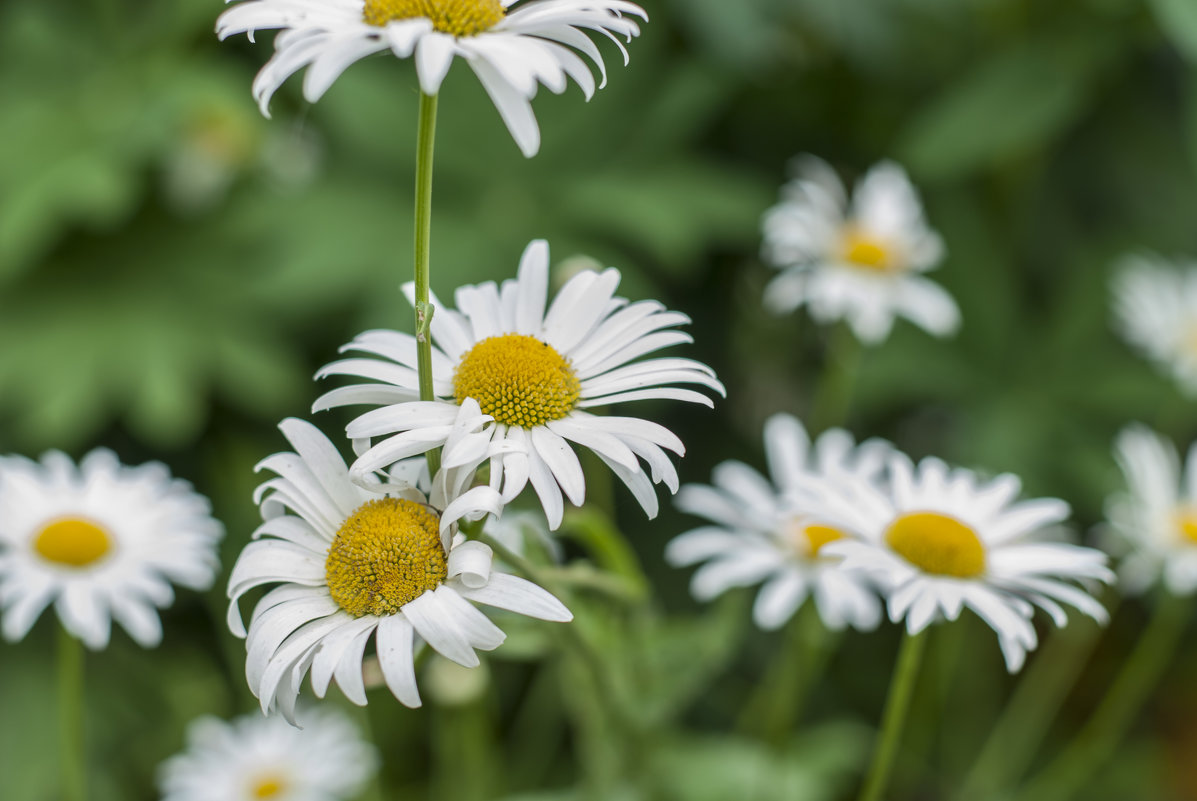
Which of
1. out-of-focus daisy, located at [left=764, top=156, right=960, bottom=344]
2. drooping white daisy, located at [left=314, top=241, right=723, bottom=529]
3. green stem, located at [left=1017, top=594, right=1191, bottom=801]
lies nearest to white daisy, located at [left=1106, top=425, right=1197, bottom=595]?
green stem, located at [left=1017, top=594, right=1191, bottom=801]

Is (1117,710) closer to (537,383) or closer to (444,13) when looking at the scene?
(537,383)

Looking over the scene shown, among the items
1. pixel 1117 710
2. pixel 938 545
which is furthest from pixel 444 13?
pixel 1117 710

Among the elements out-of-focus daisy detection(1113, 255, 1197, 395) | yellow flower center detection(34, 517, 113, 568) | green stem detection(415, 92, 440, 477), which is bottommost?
green stem detection(415, 92, 440, 477)

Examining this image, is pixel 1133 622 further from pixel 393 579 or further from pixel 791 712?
pixel 393 579

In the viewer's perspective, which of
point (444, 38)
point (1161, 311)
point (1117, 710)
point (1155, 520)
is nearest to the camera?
point (444, 38)

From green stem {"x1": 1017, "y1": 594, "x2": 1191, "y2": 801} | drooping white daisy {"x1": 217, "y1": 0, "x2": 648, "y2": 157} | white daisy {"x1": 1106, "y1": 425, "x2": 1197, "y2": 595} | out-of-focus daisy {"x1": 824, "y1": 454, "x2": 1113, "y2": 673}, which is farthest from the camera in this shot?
green stem {"x1": 1017, "y1": 594, "x2": 1191, "y2": 801}

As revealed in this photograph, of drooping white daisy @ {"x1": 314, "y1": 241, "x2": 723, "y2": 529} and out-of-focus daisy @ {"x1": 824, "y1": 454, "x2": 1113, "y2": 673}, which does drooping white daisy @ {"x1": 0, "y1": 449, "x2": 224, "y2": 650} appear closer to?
drooping white daisy @ {"x1": 314, "y1": 241, "x2": 723, "y2": 529}

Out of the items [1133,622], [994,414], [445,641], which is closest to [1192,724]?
[1133,622]
